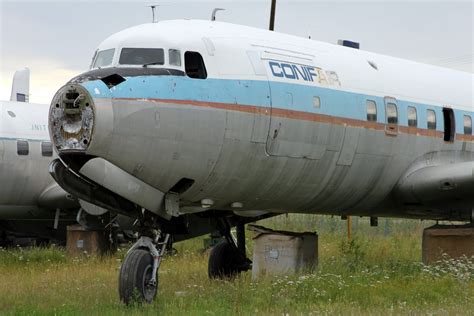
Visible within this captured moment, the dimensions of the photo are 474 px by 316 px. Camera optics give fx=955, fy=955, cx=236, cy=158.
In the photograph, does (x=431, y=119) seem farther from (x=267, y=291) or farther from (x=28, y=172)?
(x=28, y=172)

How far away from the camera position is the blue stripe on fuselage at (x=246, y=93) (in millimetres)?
12367

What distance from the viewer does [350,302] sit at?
12.9 m

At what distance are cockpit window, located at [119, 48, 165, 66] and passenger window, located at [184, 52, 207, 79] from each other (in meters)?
0.35

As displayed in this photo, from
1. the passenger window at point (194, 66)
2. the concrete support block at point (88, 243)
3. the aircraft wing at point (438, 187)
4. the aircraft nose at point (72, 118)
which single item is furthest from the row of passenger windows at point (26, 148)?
the aircraft nose at point (72, 118)

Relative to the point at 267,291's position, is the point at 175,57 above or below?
above

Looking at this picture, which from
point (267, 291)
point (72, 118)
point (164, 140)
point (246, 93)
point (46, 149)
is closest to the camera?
point (72, 118)

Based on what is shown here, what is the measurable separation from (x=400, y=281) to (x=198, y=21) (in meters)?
5.02

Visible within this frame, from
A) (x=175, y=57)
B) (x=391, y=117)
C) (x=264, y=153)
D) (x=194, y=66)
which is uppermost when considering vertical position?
(x=175, y=57)

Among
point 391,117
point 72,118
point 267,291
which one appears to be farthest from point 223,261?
point 72,118

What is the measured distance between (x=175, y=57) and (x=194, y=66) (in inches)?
12.5

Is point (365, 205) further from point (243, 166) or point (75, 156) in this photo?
point (75, 156)

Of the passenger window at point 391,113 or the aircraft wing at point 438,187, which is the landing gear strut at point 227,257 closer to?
the aircraft wing at point 438,187

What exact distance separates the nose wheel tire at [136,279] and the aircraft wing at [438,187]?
537 cm

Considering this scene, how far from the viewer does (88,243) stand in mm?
23438
